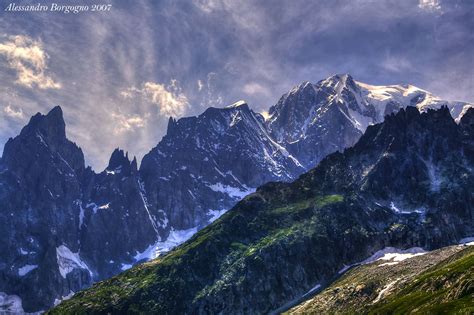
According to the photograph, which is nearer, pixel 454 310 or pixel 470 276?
pixel 454 310

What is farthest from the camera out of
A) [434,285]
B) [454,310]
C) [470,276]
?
[434,285]

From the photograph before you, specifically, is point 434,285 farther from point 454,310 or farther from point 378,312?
point 454,310

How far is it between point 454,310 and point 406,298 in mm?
39508

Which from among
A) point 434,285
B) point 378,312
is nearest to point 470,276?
point 434,285

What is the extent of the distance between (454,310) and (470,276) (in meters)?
23.1

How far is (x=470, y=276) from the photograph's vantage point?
16662 cm

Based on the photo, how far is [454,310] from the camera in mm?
148000

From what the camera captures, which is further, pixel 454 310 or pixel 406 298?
pixel 406 298

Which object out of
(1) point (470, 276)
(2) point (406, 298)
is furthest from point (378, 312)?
(1) point (470, 276)

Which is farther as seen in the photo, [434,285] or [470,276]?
[434,285]

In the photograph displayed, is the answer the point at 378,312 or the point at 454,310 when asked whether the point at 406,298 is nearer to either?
the point at 378,312

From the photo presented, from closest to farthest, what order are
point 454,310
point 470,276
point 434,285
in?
point 454,310 < point 470,276 < point 434,285

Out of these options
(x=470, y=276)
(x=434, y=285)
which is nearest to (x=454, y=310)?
(x=470, y=276)

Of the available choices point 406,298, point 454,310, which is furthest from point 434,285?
point 454,310
